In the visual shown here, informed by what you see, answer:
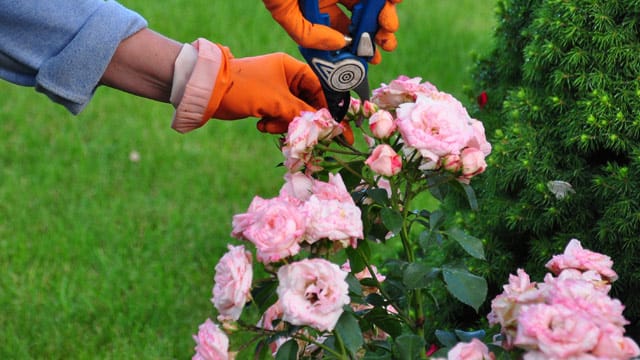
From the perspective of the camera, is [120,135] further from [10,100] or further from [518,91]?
[518,91]

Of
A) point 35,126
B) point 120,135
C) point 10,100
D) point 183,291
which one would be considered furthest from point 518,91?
point 10,100

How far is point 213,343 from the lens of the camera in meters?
1.60

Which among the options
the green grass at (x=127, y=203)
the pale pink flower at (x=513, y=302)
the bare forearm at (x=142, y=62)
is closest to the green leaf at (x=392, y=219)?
the pale pink flower at (x=513, y=302)

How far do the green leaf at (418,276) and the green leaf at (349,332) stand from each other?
5.5 inches

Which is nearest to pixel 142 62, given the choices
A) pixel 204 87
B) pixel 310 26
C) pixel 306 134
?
pixel 204 87

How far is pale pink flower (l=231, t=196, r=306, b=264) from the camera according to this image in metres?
1.51

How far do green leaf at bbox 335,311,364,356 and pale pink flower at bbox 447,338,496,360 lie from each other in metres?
0.16

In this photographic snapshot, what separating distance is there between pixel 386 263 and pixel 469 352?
0.38 m

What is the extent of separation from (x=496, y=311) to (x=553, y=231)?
2.82 ft

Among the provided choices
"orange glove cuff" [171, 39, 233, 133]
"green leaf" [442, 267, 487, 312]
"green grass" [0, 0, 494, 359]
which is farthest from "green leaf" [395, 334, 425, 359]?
"green grass" [0, 0, 494, 359]

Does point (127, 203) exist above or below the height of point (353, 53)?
below

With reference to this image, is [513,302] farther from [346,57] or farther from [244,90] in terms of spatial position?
[244,90]

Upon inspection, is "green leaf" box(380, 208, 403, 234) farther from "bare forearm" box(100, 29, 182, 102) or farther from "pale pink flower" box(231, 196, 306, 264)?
"bare forearm" box(100, 29, 182, 102)

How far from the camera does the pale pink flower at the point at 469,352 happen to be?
155 cm
